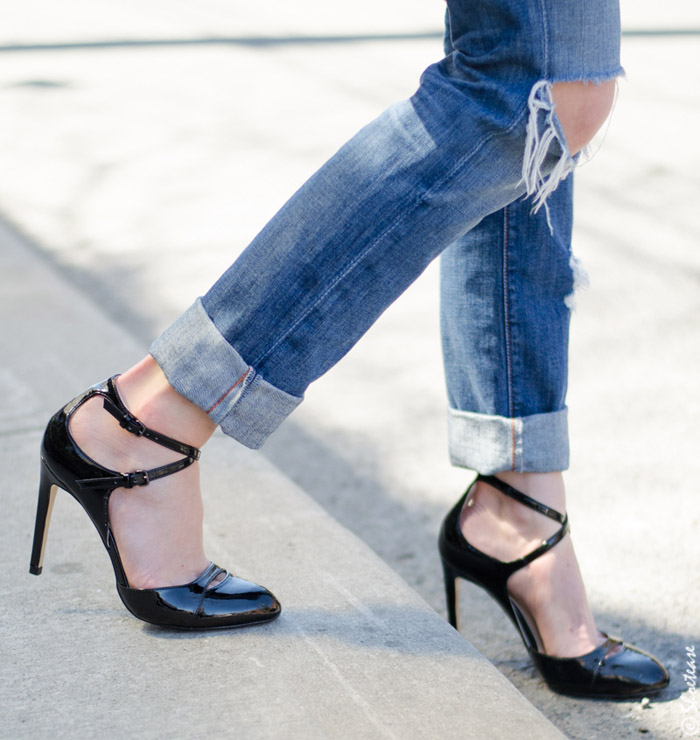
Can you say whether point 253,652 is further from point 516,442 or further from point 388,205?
point 388,205

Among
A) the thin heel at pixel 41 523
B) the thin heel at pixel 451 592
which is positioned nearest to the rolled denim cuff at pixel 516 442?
the thin heel at pixel 451 592

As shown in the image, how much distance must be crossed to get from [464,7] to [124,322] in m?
1.79

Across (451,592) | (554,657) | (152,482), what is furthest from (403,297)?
(152,482)

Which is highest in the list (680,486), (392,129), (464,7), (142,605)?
(464,7)

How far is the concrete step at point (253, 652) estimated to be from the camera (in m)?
1.06

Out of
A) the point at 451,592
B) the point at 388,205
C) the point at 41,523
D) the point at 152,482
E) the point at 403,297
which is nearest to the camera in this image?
the point at 388,205

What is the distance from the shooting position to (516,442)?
4.33 ft

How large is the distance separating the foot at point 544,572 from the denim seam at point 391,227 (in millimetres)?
419

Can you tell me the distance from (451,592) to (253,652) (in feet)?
1.18

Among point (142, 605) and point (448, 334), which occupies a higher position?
point (448, 334)

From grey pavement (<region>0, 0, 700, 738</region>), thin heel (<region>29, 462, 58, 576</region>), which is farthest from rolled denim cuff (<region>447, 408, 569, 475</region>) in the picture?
thin heel (<region>29, 462, 58, 576</region>)

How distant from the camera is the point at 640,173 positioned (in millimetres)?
3748

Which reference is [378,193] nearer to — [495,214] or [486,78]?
[486,78]

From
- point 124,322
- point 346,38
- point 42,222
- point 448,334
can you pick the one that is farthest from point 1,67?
point 448,334
